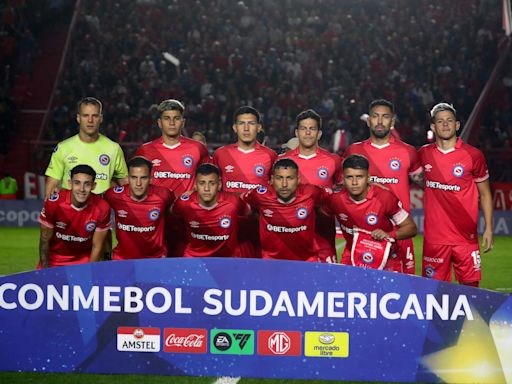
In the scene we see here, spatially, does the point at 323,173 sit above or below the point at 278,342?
above

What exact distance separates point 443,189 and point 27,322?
3.71 metres

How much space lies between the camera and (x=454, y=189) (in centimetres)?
739

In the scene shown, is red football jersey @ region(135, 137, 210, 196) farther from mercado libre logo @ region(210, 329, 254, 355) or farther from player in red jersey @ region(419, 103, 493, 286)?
mercado libre logo @ region(210, 329, 254, 355)

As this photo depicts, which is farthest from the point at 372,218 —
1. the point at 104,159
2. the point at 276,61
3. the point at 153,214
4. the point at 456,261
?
the point at 276,61

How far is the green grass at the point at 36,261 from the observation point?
207 inches

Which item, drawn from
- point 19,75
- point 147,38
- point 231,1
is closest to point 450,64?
point 231,1

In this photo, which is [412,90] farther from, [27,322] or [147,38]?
[27,322]

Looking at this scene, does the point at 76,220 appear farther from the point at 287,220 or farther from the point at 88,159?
the point at 287,220

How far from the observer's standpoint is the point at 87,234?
22.4ft

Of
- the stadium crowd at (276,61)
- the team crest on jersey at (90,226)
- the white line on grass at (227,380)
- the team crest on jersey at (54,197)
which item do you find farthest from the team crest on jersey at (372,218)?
the stadium crowd at (276,61)

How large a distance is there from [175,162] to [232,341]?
274 centimetres

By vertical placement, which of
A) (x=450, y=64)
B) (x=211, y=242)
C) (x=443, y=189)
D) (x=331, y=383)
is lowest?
(x=331, y=383)

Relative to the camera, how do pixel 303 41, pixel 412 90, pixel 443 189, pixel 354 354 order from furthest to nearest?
pixel 303 41 < pixel 412 90 < pixel 443 189 < pixel 354 354

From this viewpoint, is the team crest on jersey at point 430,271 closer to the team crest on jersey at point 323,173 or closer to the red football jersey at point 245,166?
the team crest on jersey at point 323,173
